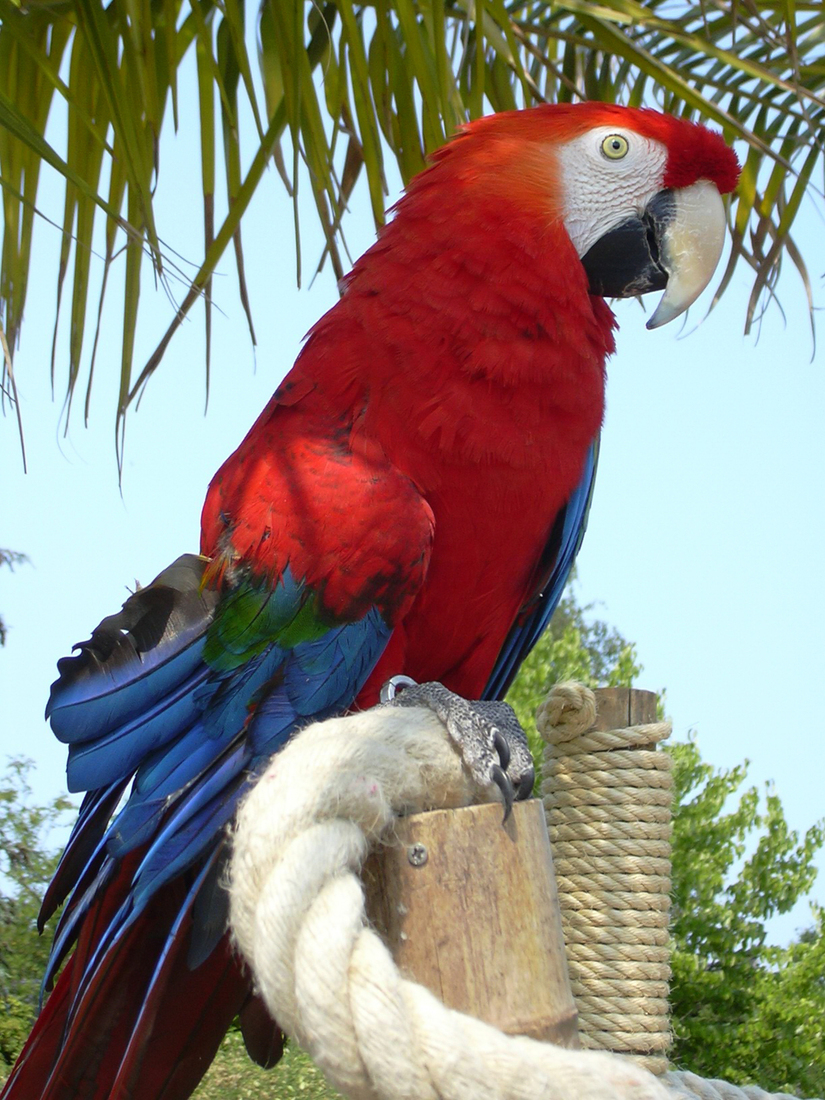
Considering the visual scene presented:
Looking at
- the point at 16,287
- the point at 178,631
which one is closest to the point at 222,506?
the point at 178,631

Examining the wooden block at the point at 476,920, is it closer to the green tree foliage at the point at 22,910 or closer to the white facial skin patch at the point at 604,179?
the white facial skin patch at the point at 604,179

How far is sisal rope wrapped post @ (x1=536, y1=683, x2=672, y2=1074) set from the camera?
101 centimetres

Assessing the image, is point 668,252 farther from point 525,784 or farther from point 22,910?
point 22,910

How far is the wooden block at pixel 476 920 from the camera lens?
0.58m

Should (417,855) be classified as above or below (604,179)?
below

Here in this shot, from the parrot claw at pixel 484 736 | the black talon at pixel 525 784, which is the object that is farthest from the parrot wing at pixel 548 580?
the black talon at pixel 525 784

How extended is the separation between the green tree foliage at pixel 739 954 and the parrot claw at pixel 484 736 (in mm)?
2668

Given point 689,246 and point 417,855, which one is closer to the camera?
point 417,855

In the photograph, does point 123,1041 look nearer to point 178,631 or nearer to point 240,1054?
point 178,631

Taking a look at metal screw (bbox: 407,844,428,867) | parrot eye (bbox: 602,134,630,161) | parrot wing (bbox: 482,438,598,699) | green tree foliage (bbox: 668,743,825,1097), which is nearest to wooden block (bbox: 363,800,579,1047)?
metal screw (bbox: 407,844,428,867)

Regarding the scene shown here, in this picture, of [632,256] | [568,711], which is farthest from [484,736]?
[632,256]

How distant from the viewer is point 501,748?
0.78 metres

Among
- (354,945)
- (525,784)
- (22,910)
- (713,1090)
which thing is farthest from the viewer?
(22,910)

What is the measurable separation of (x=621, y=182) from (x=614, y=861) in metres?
0.86
